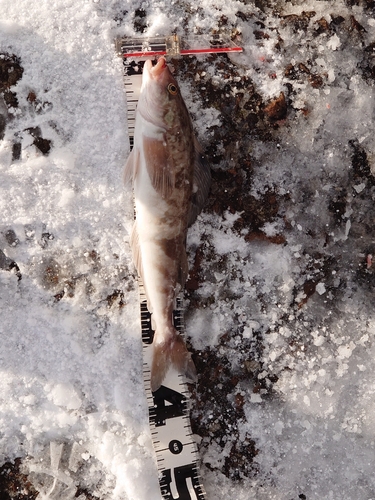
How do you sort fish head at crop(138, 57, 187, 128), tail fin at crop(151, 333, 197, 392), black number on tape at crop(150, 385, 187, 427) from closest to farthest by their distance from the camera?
fish head at crop(138, 57, 187, 128) < tail fin at crop(151, 333, 197, 392) < black number on tape at crop(150, 385, 187, 427)

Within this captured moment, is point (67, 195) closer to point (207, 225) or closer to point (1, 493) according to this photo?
point (207, 225)

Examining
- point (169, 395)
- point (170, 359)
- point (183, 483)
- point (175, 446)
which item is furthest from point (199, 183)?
point (183, 483)

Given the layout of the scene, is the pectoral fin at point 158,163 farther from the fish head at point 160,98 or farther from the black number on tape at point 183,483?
the black number on tape at point 183,483

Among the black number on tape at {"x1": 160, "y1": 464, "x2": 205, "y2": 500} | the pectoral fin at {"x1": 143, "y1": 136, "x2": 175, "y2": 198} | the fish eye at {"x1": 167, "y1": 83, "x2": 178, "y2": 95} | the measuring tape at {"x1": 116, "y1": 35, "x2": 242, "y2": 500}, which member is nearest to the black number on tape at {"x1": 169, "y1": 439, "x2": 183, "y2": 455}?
the measuring tape at {"x1": 116, "y1": 35, "x2": 242, "y2": 500}

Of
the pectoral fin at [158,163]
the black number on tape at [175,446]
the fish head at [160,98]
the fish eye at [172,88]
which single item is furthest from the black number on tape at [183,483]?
the fish eye at [172,88]

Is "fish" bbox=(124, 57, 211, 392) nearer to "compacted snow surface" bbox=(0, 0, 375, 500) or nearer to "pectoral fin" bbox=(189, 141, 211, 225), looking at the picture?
"pectoral fin" bbox=(189, 141, 211, 225)

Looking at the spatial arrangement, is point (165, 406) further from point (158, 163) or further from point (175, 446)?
point (158, 163)
